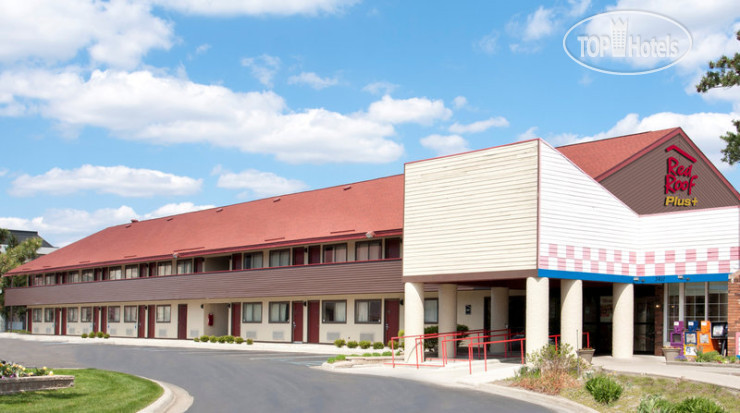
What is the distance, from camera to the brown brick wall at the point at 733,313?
25.5 m

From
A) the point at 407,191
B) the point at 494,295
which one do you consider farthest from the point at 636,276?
the point at 407,191

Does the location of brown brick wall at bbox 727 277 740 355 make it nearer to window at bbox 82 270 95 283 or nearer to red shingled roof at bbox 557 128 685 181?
red shingled roof at bbox 557 128 685 181

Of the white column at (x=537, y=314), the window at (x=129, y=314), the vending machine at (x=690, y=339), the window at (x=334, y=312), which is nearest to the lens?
the white column at (x=537, y=314)

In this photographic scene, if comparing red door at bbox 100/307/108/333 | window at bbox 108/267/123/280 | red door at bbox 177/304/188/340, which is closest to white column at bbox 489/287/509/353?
red door at bbox 177/304/188/340

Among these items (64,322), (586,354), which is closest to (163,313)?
(64,322)

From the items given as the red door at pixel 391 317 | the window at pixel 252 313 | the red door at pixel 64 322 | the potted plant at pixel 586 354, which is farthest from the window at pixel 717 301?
the red door at pixel 64 322

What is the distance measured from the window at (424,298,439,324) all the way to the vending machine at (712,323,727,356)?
14355 millimetres

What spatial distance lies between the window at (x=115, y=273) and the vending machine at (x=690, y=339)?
4568 cm

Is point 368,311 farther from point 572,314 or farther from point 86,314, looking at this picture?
point 86,314

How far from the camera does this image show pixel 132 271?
6038 cm

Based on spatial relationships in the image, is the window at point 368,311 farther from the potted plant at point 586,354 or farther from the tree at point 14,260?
the tree at point 14,260

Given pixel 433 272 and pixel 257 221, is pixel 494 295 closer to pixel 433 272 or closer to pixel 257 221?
pixel 433 272

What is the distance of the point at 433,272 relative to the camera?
94.6 feet

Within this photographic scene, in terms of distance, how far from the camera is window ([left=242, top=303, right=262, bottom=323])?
48.2 metres
